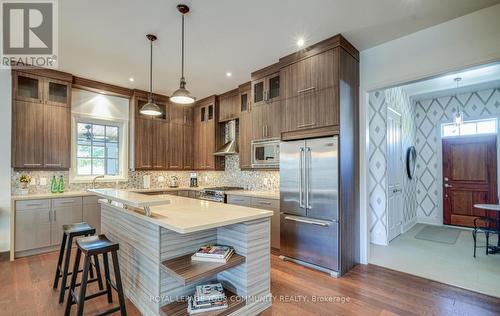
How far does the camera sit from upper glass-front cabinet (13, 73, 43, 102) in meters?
3.94

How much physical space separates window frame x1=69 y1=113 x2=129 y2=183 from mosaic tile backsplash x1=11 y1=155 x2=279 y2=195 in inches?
3.5

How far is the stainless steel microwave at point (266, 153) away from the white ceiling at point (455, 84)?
104 inches

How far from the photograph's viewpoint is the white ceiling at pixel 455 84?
440 cm

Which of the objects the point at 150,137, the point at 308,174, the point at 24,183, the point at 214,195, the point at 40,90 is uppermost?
the point at 40,90

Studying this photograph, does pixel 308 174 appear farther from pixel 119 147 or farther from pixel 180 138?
pixel 119 147

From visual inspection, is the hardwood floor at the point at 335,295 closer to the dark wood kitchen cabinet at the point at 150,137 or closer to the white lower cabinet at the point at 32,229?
the white lower cabinet at the point at 32,229

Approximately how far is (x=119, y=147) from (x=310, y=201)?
4.18 m

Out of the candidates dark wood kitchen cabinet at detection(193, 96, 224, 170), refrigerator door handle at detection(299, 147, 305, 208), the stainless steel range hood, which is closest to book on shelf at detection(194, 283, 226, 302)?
refrigerator door handle at detection(299, 147, 305, 208)

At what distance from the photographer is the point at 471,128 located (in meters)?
5.45

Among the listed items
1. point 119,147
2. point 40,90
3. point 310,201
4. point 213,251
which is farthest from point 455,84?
point 40,90

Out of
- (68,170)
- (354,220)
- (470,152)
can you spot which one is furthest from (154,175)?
(470,152)

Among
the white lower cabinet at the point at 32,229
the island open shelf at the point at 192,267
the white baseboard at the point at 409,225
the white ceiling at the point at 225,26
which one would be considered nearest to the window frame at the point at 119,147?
the white lower cabinet at the point at 32,229

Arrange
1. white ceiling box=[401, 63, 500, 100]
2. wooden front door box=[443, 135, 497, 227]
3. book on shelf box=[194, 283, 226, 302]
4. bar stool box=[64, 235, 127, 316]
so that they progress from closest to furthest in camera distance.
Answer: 1. bar stool box=[64, 235, 127, 316]
2. book on shelf box=[194, 283, 226, 302]
3. white ceiling box=[401, 63, 500, 100]
4. wooden front door box=[443, 135, 497, 227]

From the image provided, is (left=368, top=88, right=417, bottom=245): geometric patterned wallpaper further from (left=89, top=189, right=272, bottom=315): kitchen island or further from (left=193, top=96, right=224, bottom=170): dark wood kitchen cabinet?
(left=193, top=96, right=224, bottom=170): dark wood kitchen cabinet
